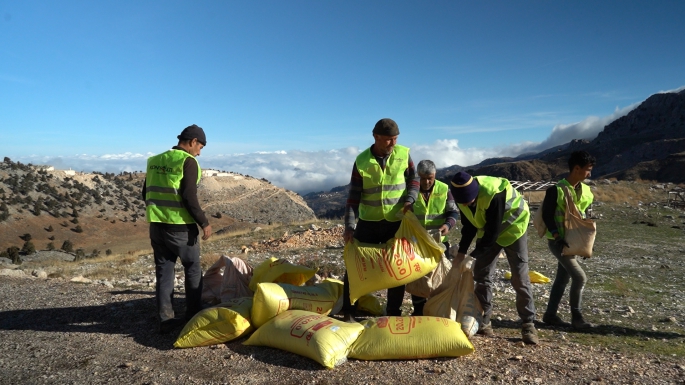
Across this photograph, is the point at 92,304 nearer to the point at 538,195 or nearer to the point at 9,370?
the point at 9,370

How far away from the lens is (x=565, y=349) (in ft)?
11.8

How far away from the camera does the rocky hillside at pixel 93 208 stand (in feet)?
90.8

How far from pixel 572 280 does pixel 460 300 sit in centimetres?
122

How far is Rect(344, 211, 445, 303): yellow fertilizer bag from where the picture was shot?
380cm

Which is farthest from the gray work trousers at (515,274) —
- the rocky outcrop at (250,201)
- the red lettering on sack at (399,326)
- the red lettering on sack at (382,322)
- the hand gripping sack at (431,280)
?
the rocky outcrop at (250,201)

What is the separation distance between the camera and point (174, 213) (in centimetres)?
417

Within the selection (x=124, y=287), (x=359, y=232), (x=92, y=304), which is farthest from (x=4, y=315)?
(x=359, y=232)

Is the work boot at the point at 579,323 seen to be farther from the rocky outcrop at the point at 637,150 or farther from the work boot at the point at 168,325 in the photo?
the rocky outcrop at the point at 637,150

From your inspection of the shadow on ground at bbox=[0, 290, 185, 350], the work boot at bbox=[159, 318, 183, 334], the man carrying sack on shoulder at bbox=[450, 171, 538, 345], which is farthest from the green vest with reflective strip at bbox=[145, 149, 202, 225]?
the man carrying sack on shoulder at bbox=[450, 171, 538, 345]

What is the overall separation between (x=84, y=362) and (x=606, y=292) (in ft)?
20.9

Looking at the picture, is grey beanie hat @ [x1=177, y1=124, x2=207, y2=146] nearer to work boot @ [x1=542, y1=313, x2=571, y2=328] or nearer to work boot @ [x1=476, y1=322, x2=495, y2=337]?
work boot @ [x1=476, y1=322, x2=495, y2=337]

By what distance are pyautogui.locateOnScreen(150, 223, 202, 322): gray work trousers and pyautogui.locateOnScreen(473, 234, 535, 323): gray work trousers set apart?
2541 millimetres

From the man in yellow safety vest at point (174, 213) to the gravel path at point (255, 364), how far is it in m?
0.40

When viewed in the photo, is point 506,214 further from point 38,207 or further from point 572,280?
point 38,207
